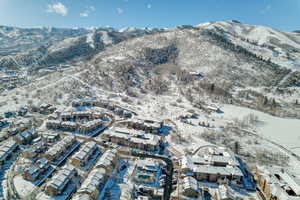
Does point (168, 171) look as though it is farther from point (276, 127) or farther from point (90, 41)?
point (90, 41)

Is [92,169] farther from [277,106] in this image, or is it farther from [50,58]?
[50,58]

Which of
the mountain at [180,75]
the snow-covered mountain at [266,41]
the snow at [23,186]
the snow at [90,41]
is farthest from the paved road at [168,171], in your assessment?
the snow at [90,41]

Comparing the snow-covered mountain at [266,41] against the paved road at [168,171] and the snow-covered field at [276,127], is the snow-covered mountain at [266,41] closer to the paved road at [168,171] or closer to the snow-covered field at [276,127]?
the snow-covered field at [276,127]

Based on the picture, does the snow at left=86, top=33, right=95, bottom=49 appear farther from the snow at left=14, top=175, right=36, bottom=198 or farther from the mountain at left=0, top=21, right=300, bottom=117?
the snow at left=14, top=175, right=36, bottom=198

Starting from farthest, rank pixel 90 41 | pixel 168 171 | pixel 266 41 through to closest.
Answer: pixel 90 41, pixel 266 41, pixel 168 171

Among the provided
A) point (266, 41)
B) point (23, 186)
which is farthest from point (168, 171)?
point (266, 41)

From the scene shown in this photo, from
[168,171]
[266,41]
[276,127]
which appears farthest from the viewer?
[266,41]
